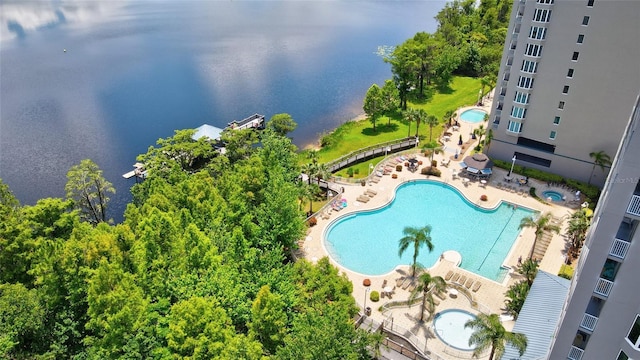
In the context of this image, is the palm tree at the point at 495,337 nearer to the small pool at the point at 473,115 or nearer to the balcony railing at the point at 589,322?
the balcony railing at the point at 589,322

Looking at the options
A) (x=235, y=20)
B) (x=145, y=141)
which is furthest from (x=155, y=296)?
(x=235, y=20)

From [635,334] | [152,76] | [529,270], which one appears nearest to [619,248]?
[635,334]

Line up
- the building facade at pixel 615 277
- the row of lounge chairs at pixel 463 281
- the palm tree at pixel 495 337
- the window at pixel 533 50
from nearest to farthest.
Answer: the building facade at pixel 615 277 → the palm tree at pixel 495 337 → the row of lounge chairs at pixel 463 281 → the window at pixel 533 50

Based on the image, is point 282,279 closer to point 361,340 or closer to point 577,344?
point 361,340

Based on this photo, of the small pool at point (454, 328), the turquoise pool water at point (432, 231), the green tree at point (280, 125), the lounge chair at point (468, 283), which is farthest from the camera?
the green tree at point (280, 125)

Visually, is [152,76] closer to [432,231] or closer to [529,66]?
[432,231]

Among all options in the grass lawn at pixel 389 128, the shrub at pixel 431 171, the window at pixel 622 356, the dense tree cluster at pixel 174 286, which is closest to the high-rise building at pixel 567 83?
the shrub at pixel 431 171
